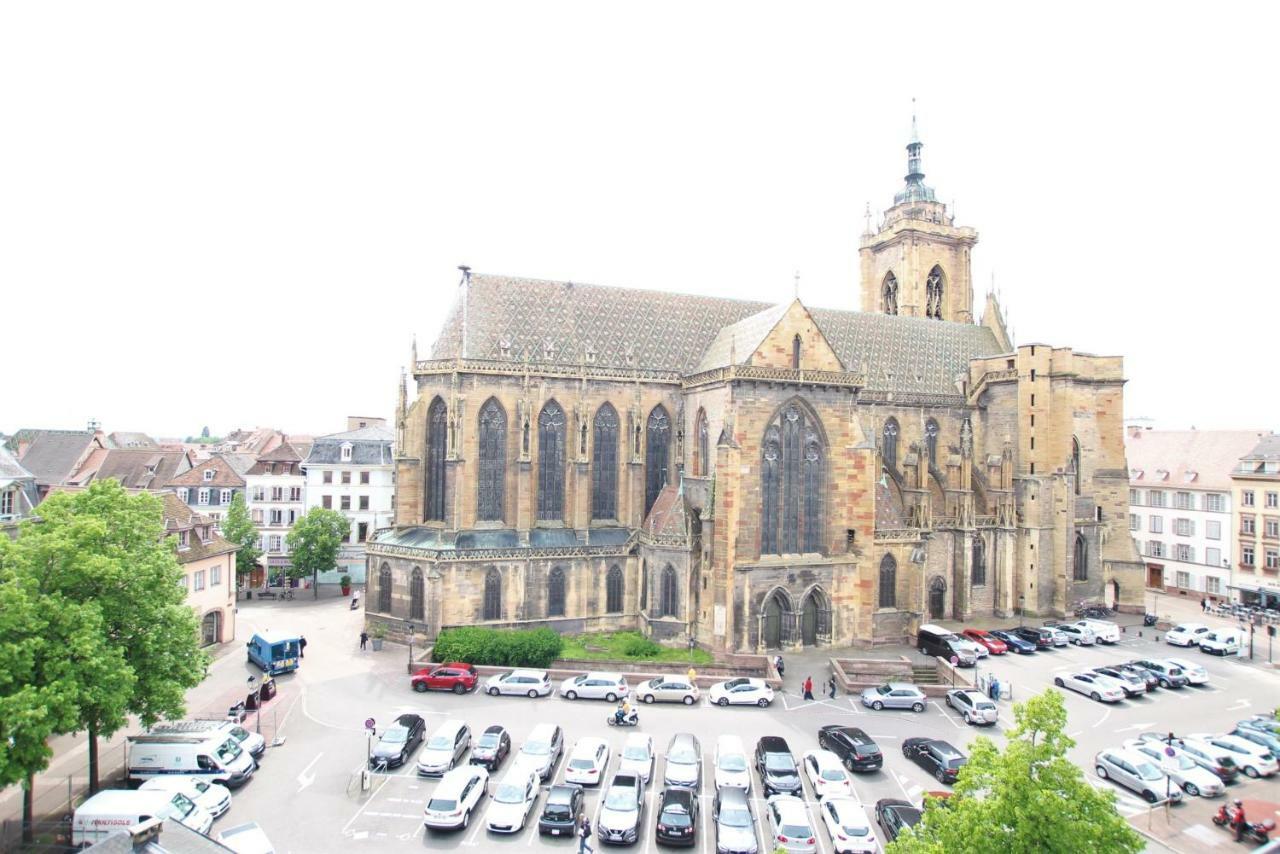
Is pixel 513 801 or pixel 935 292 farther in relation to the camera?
pixel 935 292

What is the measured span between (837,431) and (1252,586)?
3974cm

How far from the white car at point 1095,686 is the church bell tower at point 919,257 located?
35748 millimetres

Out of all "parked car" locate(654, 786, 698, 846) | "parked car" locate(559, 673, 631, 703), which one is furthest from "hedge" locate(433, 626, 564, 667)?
"parked car" locate(654, 786, 698, 846)

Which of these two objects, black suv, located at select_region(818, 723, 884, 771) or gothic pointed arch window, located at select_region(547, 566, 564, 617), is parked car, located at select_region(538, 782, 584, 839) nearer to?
black suv, located at select_region(818, 723, 884, 771)

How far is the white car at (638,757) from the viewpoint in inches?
1043

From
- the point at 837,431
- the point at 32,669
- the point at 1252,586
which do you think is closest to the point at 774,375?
the point at 837,431

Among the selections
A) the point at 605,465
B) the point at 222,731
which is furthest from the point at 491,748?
→ the point at 605,465

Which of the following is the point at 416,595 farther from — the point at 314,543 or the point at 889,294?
the point at 889,294

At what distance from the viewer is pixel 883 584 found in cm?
4744

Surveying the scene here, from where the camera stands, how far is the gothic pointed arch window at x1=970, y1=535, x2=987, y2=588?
2052 inches

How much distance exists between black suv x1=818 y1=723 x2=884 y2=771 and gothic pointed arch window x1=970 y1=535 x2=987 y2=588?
26268 millimetres

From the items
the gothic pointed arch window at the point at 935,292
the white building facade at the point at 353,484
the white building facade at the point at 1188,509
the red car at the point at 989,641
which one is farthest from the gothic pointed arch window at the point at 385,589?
the white building facade at the point at 1188,509

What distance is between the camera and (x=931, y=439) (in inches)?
2190

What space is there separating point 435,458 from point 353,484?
72.1ft
